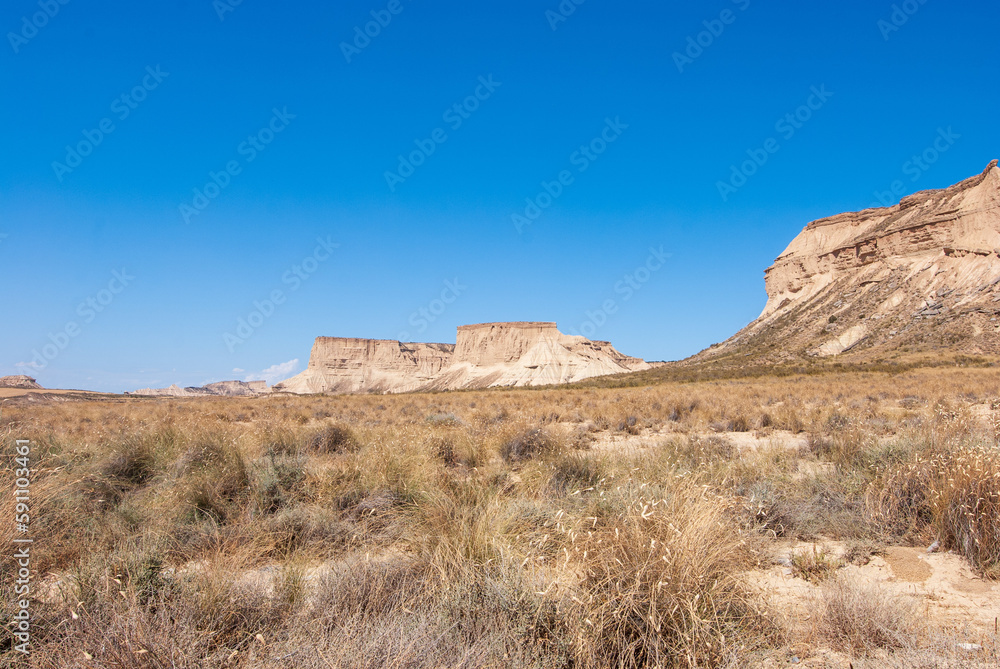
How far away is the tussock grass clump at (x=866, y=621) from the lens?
270cm

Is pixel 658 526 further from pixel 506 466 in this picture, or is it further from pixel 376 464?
pixel 506 466

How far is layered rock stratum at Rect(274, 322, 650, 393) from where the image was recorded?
9050cm

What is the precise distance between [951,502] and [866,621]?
1.94 metres

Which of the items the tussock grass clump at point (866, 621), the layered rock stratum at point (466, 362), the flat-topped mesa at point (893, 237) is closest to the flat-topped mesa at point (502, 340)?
the layered rock stratum at point (466, 362)

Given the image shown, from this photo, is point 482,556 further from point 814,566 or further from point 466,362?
point 466,362

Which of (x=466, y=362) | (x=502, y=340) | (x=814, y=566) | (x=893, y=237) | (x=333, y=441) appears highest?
(x=893, y=237)

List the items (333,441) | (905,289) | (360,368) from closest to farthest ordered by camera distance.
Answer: (333,441)
(905,289)
(360,368)

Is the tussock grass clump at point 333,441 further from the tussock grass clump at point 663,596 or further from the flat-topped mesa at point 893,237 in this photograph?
the flat-topped mesa at point 893,237

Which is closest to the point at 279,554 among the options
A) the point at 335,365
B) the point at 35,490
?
the point at 35,490

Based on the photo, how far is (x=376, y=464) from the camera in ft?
19.4

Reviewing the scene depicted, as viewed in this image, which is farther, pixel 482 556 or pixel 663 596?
pixel 482 556

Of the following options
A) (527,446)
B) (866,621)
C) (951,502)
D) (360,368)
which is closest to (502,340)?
(360,368)

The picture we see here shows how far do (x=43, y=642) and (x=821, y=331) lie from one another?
61.1 m

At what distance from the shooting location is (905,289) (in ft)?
165
